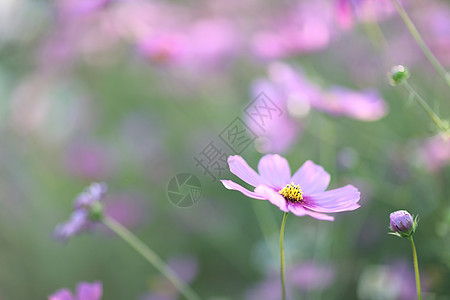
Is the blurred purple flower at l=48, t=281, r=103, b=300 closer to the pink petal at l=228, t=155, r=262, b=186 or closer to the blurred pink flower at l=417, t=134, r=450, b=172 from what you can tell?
the pink petal at l=228, t=155, r=262, b=186

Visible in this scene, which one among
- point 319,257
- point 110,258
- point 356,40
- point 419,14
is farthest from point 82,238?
point 419,14

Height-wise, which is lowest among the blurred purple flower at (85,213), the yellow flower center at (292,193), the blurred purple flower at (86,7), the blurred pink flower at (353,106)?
the yellow flower center at (292,193)

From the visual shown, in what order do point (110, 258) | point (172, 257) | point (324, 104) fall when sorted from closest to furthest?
point (324, 104), point (172, 257), point (110, 258)

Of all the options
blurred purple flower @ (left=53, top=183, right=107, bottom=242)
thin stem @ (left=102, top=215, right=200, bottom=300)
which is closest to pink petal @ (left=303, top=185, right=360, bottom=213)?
thin stem @ (left=102, top=215, right=200, bottom=300)

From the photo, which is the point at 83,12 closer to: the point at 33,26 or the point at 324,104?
the point at 33,26

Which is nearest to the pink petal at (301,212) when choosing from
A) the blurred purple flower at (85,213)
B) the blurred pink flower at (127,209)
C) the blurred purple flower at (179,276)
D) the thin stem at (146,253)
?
the thin stem at (146,253)

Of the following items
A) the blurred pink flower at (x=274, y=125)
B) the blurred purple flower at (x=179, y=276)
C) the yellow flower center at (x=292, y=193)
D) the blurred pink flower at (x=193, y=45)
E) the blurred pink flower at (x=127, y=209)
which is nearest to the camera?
the yellow flower center at (x=292, y=193)

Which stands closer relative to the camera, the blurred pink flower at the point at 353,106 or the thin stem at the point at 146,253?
the thin stem at the point at 146,253

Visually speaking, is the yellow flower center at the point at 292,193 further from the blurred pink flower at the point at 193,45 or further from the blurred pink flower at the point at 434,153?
the blurred pink flower at the point at 193,45
